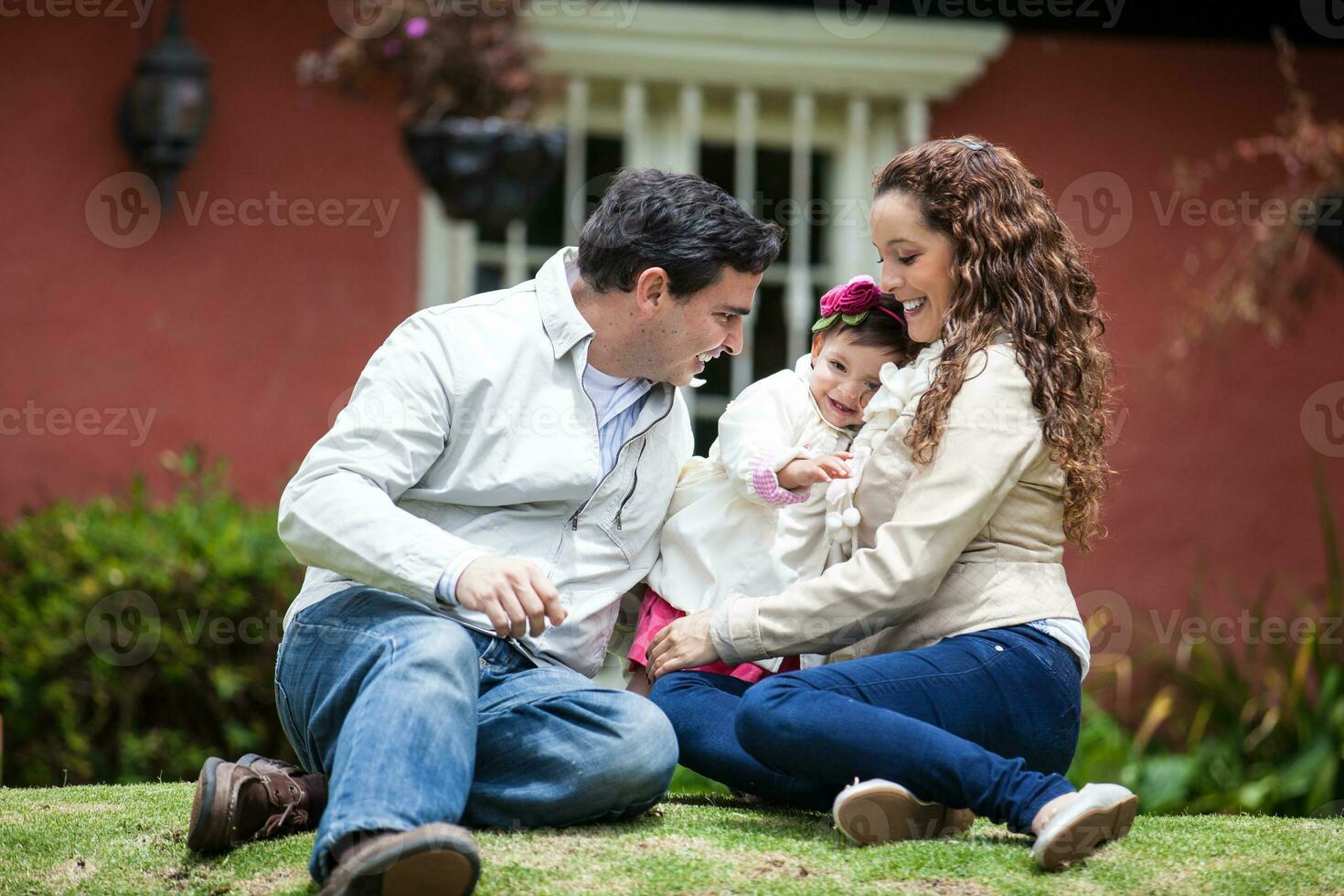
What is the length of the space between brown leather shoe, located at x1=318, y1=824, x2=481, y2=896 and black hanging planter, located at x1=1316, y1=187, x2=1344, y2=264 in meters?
4.13

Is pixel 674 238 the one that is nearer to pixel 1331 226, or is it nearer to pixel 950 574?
pixel 950 574

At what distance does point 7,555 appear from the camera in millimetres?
5223

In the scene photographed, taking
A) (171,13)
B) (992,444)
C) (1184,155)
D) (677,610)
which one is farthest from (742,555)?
(1184,155)

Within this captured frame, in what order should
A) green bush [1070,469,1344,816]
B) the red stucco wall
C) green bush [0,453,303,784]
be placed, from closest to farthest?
green bush [0,453,303,784], green bush [1070,469,1344,816], the red stucco wall

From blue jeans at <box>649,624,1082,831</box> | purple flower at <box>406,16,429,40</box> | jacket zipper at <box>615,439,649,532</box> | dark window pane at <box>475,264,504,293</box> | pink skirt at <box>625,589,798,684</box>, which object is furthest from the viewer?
dark window pane at <box>475,264,504,293</box>

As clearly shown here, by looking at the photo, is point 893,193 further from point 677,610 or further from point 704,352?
point 677,610

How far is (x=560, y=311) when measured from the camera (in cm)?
310

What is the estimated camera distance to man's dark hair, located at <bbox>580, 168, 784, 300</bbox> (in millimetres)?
3078

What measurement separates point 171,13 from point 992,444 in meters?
3.94

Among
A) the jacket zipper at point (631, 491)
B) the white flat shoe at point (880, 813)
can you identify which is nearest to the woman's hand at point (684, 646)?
the jacket zipper at point (631, 491)

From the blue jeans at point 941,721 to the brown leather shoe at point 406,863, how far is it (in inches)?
27.3

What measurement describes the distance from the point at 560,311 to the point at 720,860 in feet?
3.63

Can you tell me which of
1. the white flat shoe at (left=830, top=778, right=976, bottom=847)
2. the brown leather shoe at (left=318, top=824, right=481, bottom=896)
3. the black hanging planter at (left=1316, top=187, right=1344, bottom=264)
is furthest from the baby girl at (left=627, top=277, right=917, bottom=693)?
the black hanging planter at (left=1316, top=187, right=1344, bottom=264)

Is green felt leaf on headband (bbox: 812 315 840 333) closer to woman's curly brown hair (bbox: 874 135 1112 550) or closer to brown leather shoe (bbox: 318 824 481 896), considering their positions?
woman's curly brown hair (bbox: 874 135 1112 550)
